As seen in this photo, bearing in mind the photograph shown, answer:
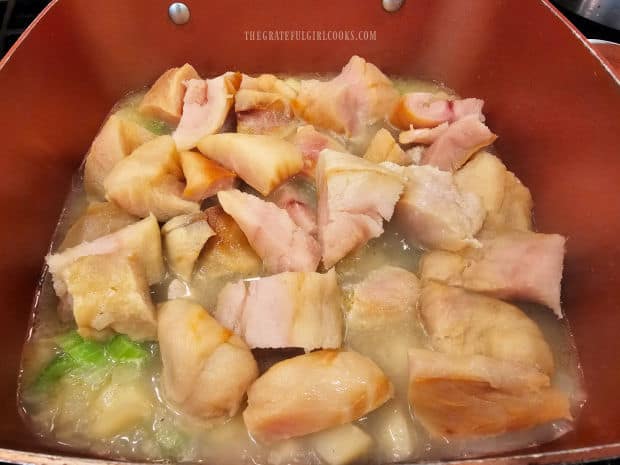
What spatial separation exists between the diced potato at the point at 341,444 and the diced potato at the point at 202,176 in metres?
0.73

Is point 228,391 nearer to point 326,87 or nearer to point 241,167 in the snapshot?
point 241,167

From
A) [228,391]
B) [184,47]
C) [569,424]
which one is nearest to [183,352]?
[228,391]

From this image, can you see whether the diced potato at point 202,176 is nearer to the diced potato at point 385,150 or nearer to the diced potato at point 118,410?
the diced potato at point 385,150

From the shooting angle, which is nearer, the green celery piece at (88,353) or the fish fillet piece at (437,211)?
the green celery piece at (88,353)

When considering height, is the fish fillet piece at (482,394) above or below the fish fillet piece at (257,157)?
below

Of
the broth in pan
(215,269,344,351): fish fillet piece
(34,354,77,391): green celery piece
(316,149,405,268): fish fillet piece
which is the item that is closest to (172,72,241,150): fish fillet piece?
the broth in pan

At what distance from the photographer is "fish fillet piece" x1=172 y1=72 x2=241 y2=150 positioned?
1624mm

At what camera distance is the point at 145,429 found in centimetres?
121

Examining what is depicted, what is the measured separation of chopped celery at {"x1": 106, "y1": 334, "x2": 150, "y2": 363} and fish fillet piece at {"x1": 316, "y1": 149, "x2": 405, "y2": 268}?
521 mm

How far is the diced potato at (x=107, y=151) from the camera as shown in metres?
1.57

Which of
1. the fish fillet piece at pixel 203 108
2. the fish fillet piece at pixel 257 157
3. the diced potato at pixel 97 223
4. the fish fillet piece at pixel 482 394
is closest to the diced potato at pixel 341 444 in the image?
the fish fillet piece at pixel 482 394

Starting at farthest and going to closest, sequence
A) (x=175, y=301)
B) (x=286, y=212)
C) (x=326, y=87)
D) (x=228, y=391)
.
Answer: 1. (x=326, y=87)
2. (x=286, y=212)
3. (x=175, y=301)
4. (x=228, y=391)

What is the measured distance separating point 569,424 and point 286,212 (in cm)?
87

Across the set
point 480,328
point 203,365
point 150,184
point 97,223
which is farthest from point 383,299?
point 97,223
